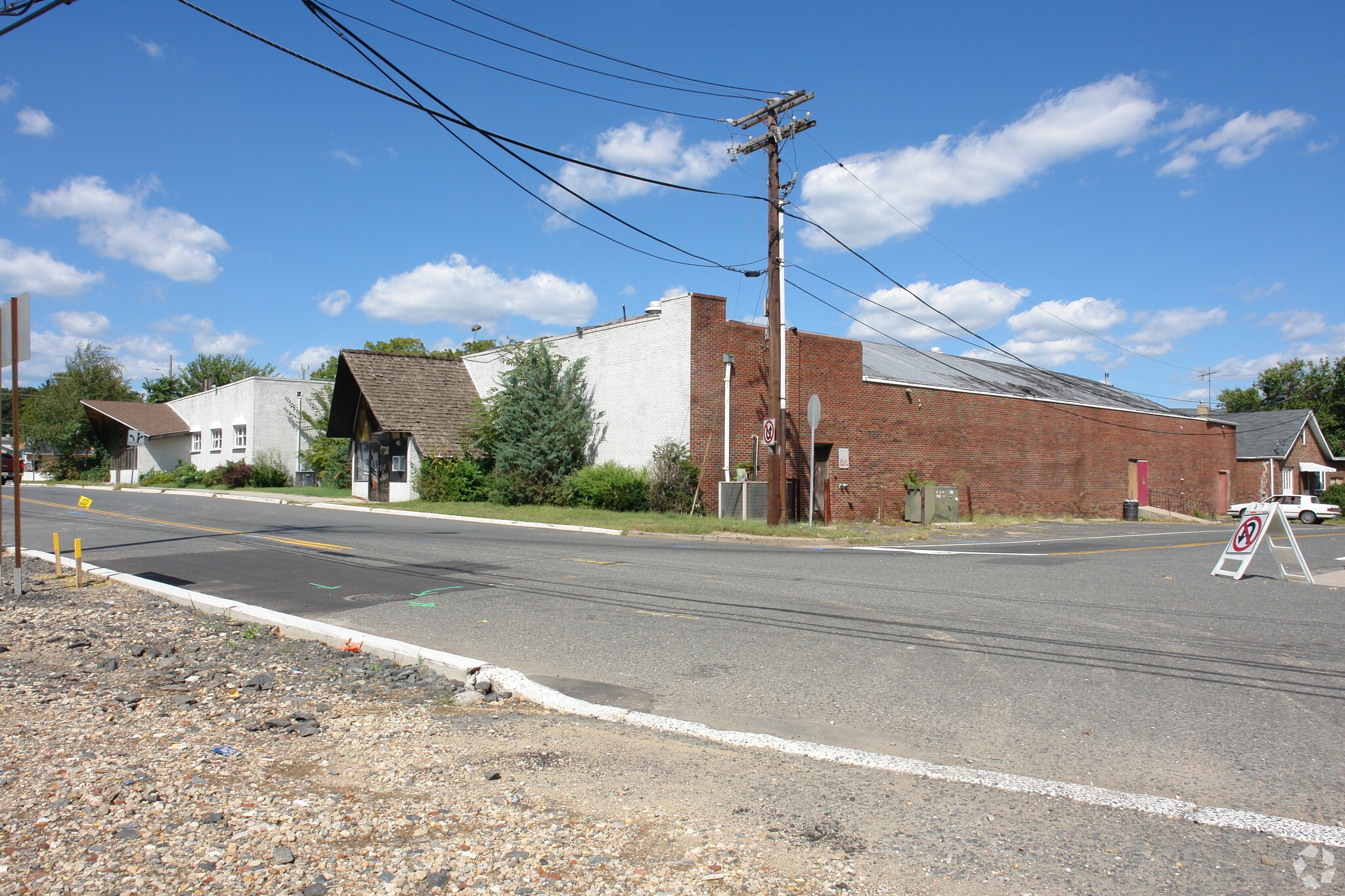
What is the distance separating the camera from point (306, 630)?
7617mm

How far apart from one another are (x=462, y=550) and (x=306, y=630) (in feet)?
22.9

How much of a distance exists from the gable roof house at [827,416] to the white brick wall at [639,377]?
0.16ft

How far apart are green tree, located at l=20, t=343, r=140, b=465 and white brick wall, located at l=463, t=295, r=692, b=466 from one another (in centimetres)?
4835

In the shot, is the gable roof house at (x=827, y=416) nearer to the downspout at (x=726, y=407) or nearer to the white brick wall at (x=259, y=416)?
the downspout at (x=726, y=407)

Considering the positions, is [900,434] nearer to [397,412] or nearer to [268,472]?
[397,412]

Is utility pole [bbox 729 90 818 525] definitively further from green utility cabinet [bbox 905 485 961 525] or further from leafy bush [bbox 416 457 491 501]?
leafy bush [bbox 416 457 491 501]

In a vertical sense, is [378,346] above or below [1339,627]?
above

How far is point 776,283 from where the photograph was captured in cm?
2073

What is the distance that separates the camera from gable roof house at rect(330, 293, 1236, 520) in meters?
24.0

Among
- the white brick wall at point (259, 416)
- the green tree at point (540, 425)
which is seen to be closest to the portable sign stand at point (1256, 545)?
the green tree at point (540, 425)

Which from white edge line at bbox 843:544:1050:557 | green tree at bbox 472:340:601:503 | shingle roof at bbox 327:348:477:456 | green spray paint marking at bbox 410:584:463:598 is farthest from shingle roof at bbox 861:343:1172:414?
green spray paint marking at bbox 410:584:463:598

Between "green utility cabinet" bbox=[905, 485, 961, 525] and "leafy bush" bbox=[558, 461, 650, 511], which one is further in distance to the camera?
"green utility cabinet" bbox=[905, 485, 961, 525]

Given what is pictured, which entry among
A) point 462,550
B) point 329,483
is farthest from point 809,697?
point 329,483

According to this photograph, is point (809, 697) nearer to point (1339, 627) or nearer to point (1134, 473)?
point (1339, 627)
